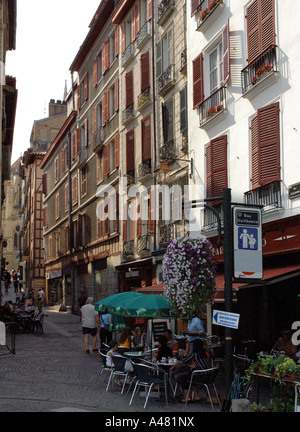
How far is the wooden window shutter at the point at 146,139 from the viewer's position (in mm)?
25250

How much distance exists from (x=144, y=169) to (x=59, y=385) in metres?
13.8

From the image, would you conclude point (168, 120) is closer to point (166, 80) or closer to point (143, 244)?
point (166, 80)

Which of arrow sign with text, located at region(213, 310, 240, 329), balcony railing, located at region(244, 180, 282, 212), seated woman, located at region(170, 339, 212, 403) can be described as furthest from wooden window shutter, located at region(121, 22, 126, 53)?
arrow sign with text, located at region(213, 310, 240, 329)

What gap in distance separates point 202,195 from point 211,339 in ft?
15.9

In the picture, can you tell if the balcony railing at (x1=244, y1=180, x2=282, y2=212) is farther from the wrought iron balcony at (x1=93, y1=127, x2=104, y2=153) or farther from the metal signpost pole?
the wrought iron balcony at (x1=93, y1=127, x2=104, y2=153)

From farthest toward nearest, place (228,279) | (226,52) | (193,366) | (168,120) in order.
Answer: (168,120)
(226,52)
(193,366)
(228,279)

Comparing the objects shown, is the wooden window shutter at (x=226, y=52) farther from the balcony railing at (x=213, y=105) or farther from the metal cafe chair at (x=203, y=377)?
the metal cafe chair at (x=203, y=377)

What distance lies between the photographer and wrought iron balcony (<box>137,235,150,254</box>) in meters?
24.8

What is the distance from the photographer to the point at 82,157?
37031mm

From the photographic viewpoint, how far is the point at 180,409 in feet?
35.3

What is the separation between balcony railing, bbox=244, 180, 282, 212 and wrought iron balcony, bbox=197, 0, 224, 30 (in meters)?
6.43

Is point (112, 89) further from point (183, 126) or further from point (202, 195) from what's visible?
point (202, 195)

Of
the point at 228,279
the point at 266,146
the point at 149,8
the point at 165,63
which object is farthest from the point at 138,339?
the point at 149,8

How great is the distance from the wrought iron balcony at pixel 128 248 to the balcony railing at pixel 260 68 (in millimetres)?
11775
